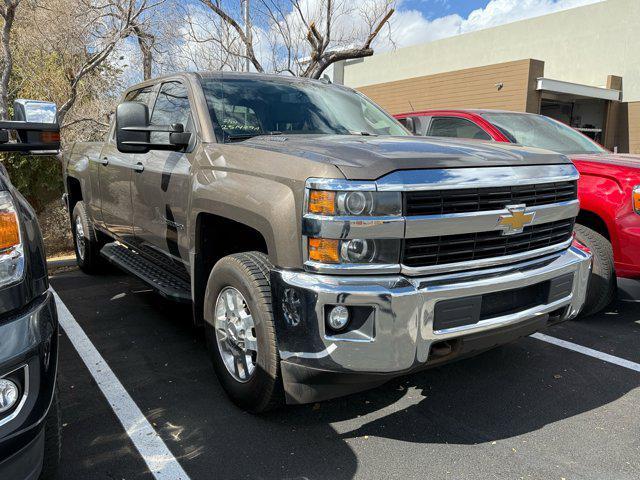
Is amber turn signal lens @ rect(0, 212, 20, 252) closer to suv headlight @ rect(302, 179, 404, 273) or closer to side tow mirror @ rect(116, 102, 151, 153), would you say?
suv headlight @ rect(302, 179, 404, 273)

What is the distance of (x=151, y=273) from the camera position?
4117mm

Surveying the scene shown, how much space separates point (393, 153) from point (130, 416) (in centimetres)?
207

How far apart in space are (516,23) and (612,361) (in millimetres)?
23254

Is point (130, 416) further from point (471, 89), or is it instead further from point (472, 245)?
point (471, 89)

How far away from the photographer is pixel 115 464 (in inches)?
101

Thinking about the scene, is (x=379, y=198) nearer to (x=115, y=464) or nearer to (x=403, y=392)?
(x=403, y=392)

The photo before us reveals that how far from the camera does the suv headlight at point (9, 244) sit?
1827 mm

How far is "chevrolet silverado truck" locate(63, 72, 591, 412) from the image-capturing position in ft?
7.72

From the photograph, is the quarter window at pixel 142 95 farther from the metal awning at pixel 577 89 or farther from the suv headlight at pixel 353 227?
the metal awning at pixel 577 89

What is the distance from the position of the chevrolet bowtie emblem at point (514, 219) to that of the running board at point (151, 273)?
2050 millimetres

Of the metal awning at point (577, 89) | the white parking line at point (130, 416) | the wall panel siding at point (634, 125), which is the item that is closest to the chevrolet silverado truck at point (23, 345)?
the white parking line at point (130, 416)

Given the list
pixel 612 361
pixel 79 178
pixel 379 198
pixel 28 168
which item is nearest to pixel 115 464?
pixel 379 198

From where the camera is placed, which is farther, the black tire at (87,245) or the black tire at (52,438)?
the black tire at (87,245)

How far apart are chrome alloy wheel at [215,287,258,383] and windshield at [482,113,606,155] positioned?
12.2ft
